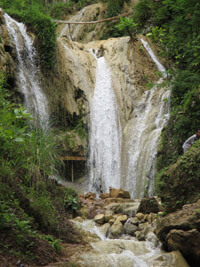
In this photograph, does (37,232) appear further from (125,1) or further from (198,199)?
(125,1)

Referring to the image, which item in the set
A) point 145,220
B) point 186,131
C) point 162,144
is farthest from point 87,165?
point 145,220

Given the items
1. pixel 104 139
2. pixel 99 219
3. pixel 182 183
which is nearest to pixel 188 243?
pixel 182 183

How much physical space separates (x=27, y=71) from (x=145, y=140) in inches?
227

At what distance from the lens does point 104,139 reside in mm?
13414

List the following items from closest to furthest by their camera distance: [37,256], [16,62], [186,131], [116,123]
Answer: [37,256] < [186,131] < [16,62] < [116,123]

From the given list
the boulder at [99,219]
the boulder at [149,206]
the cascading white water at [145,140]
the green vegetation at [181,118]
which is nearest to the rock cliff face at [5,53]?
the green vegetation at [181,118]

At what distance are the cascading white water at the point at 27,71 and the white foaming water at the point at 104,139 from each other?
8.76ft

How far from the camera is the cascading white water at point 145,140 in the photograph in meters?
11.2

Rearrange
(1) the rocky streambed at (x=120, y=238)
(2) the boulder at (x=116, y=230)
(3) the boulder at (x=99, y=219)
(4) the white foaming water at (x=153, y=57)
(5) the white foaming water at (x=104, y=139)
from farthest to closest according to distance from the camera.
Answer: (4) the white foaming water at (x=153, y=57) < (5) the white foaming water at (x=104, y=139) < (3) the boulder at (x=99, y=219) < (2) the boulder at (x=116, y=230) < (1) the rocky streambed at (x=120, y=238)

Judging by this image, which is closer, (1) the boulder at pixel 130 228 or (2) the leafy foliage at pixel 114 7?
(1) the boulder at pixel 130 228

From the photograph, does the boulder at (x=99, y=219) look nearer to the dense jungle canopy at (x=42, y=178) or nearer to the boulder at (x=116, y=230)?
the boulder at (x=116, y=230)

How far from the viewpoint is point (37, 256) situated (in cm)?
378

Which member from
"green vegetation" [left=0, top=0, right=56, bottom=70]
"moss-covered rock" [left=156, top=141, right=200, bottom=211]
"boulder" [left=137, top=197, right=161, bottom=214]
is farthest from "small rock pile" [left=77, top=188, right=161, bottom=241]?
"green vegetation" [left=0, top=0, right=56, bottom=70]

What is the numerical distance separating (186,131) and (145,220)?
13.5 ft
